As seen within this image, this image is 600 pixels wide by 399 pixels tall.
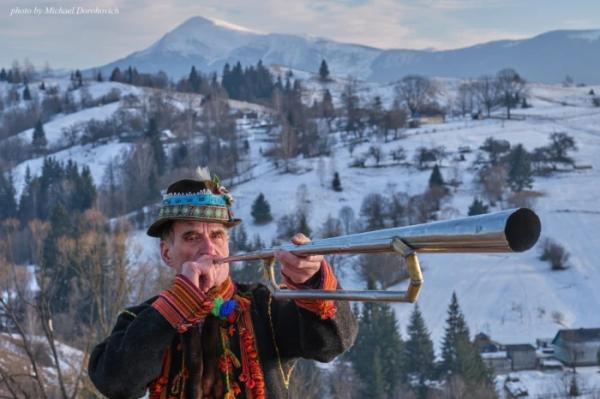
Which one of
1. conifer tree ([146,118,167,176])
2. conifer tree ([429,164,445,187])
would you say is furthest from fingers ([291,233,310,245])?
conifer tree ([146,118,167,176])

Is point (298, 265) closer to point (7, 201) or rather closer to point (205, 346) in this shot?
point (205, 346)

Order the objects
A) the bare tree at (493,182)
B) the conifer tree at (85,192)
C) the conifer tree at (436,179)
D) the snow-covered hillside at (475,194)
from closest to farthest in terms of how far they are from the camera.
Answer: the snow-covered hillside at (475,194) → the bare tree at (493,182) → the conifer tree at (436,179) → the conifer tree at (85,192)

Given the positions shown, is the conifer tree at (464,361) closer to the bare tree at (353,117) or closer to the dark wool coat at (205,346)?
the dark wool coat at (205,346)

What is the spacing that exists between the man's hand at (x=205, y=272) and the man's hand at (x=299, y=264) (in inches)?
10.3

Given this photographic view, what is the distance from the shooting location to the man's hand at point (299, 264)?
2.12m

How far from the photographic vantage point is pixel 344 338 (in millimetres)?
2324

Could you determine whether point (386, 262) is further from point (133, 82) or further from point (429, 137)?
point (133, 82)

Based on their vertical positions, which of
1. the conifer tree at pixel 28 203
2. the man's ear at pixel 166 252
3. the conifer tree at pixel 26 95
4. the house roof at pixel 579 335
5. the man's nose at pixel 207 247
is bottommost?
the house roof at pixel 579 335

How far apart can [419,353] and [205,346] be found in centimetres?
2300

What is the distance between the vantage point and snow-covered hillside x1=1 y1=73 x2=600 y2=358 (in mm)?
30594

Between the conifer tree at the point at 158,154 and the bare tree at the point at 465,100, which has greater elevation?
the bare tree at the point at 465,100

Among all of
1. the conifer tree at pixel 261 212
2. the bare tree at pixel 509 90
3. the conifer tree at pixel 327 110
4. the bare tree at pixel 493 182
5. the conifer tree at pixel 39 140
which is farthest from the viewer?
the conifer tree at pixel 327 110

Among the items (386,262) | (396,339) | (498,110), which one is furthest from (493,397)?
(498,110)

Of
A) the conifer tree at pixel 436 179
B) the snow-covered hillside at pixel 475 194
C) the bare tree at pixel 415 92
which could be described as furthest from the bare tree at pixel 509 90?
the conifer tree at pixel 436 179
